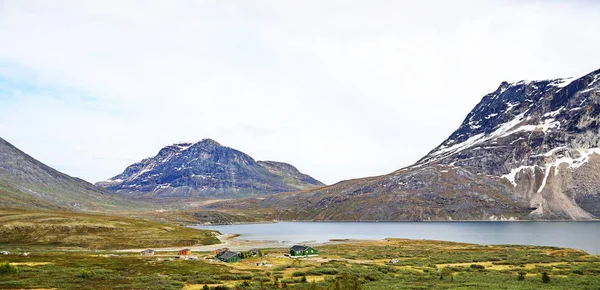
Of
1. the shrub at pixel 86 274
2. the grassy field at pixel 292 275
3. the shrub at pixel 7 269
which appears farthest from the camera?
the shrub at pixel 7 269

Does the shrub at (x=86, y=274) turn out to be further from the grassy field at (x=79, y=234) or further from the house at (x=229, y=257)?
the grassy field at (x=79, y=234)

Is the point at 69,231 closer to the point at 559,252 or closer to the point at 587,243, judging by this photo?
the point at 559,252

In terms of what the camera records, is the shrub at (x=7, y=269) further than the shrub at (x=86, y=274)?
Yes

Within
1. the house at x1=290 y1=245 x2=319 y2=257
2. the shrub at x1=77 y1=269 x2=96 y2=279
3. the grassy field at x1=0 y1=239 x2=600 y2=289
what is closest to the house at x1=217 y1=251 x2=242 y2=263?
the grassy field at x1=0 y1=239 x2=600 y2=289

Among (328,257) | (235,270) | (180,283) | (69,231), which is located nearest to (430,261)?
(328,257)

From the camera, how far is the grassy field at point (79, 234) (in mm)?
138125

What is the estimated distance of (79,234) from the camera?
152m

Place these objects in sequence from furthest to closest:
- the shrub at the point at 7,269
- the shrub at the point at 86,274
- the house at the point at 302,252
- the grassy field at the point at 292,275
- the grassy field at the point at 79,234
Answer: the grassy field at the point at 79,234
the house at the point at 302,252
the shrub at the point at 7,269
the shrub at the point at 86,274
the grassy field at the point at 292,275

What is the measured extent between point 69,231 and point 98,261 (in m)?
74.5

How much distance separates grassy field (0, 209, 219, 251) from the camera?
453 feet

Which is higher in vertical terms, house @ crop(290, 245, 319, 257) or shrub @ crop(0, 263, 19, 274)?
house @ crop(290, 245, 319, 257)

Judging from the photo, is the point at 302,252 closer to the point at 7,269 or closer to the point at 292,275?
the point at 292,275

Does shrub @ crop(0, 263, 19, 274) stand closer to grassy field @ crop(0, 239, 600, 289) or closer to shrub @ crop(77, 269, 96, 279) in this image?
grassy field @ crop(0, 239, 600, 289)

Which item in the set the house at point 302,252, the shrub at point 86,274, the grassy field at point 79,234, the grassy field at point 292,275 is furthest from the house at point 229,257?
the grassy field at point 79,234
